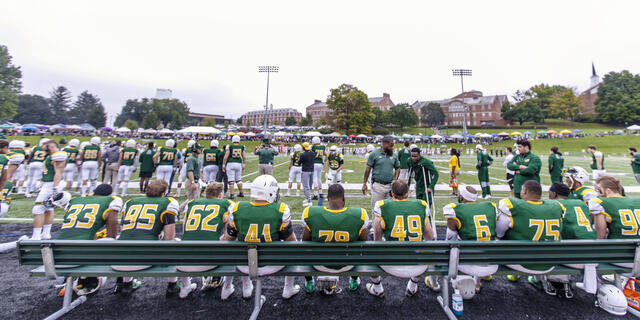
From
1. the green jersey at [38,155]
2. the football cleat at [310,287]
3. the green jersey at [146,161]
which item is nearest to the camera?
the football cleat at [310,287]

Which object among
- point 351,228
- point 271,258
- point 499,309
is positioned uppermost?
point 351,228

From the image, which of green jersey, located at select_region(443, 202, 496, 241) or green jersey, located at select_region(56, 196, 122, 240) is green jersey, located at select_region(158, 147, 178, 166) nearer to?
green jersey, located at select_region(56, 196, 122, 240)

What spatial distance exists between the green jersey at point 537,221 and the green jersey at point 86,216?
17.1ft

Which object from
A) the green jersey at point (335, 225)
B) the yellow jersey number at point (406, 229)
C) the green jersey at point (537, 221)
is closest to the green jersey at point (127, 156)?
the green jersey at point (335, 225)

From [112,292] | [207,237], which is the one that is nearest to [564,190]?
[207,237]

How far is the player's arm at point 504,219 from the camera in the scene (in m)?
3.21

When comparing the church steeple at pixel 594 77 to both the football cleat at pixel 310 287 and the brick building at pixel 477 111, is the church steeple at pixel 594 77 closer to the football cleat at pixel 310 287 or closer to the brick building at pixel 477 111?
the brick building at pixel 477 111

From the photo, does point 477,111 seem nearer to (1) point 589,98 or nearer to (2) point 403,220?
(1) point 589,98

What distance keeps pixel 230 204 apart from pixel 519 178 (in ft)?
24.6

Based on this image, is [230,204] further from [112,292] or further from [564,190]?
[564,190]

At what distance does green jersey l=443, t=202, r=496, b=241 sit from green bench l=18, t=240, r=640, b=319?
0.92 ft

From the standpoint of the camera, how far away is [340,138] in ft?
187

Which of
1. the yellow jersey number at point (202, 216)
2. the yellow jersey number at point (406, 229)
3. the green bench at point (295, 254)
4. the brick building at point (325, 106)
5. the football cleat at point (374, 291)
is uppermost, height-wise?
the brick building at point (325, 106)

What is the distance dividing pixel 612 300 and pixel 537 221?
129 cm
